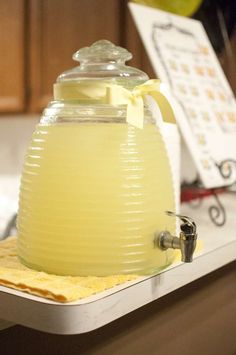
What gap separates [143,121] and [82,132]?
0.08 meters

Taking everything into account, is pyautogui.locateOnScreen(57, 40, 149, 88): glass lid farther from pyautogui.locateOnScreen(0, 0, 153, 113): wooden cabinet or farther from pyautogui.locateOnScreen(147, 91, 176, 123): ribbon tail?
pyautogui.locateOnScreen(0, 0, 153, 113): wooden cabinet

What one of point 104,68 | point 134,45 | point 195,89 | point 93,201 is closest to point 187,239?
point 93,201

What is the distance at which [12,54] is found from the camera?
2.26 metres

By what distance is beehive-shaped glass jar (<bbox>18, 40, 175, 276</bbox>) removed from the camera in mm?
656

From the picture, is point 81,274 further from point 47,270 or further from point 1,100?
point 1,100

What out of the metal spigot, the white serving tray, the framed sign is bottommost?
the white serving tray

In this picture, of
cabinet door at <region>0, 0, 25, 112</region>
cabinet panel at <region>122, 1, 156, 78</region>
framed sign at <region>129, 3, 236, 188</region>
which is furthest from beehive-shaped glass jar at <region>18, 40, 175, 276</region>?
cabinet panel at <region>122, 1, 156, 78</region>

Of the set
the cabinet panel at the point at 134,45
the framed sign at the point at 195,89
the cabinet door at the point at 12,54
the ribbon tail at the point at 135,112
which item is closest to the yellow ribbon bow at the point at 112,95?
the ribbon tail at the point at 135,112

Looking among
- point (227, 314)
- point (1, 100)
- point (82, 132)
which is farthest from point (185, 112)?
point (1, 100)

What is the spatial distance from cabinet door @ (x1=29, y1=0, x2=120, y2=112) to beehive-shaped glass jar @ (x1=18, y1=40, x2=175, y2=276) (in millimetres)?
1680

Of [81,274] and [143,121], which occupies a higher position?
[143,121]

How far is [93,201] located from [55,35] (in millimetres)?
1853

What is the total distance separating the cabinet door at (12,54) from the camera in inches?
87.4

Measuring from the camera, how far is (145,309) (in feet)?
2.62
